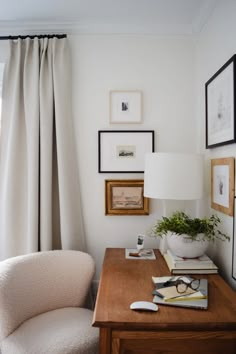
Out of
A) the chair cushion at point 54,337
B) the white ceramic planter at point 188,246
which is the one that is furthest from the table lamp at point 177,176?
the chair cushion at point 54,337

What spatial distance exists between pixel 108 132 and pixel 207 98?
770 millimetres

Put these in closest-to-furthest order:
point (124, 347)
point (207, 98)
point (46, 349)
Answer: point (124, 347)
point (46, 349)
point (207, 98)

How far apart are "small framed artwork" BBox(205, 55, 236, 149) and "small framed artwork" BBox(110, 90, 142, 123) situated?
0.52m

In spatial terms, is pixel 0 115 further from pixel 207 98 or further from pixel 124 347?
pixel 124 347

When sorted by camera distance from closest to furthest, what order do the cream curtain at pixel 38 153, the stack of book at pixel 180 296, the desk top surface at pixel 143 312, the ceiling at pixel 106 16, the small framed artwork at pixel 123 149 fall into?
the desk top surface at pixel 143 312
the stack of book at pixel 180 296
the ceiling at pixel 106 16
the cream curtain at pixel 38 153
the small framed artwork at pixel 123 149

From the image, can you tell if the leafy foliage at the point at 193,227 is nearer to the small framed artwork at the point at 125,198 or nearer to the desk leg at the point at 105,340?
the small framed artwork at the point at 125,198

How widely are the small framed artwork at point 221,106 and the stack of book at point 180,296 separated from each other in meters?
0.80

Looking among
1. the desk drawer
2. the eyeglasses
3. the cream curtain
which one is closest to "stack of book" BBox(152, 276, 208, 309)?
the eyeglasses

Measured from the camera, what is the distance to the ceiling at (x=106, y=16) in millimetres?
1810

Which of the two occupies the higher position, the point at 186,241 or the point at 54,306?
the point at 186,241

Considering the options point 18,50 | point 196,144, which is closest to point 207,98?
point 196,144

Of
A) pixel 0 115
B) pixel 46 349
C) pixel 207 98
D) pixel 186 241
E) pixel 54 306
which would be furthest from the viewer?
pixel 0 115

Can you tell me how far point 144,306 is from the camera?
1.15 metres

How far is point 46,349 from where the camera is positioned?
1.33m
